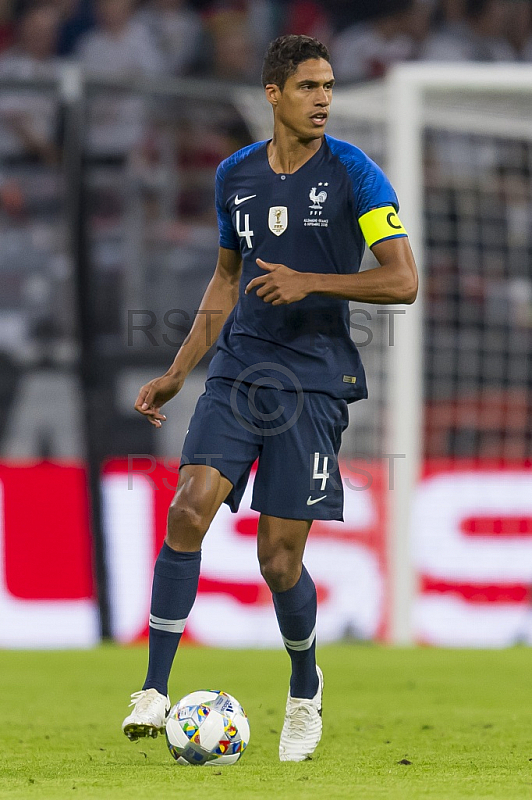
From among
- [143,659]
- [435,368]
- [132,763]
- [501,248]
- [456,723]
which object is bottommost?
[143,659]

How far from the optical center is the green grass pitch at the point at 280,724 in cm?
295

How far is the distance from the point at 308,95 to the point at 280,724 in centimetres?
229

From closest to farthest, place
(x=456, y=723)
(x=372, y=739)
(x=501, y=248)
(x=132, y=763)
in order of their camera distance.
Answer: (x=132, y=763) < (x=372, y=739) < (x=456, y=723) < (x=501, y=248)

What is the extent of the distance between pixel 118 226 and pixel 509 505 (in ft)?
12.6

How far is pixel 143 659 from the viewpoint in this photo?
251 inches

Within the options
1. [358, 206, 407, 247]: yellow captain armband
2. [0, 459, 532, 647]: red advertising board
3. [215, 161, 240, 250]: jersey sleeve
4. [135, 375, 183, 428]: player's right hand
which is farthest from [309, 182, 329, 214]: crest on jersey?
[0, 459, 532, 647]: red advertising board

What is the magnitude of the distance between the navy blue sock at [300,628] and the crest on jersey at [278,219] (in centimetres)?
103

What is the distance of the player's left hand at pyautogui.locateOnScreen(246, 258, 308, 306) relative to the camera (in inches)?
126

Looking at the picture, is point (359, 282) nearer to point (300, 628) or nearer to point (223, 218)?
point (223, 218)

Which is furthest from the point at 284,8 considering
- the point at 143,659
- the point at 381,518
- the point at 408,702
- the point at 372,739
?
the point at 372,739

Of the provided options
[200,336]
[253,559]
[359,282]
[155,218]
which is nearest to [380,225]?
[359,282]

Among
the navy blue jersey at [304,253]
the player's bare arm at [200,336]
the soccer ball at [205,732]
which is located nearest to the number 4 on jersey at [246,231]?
the navy blue jersey at [304,253]

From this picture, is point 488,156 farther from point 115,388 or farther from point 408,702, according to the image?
point 408,702

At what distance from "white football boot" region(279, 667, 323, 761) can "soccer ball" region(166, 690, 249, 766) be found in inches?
9.4
